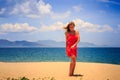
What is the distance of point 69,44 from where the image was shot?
6.11 meters

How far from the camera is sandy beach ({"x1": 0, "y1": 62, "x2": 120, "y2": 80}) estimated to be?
20.1 ft

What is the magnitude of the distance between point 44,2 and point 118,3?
5.22 ft

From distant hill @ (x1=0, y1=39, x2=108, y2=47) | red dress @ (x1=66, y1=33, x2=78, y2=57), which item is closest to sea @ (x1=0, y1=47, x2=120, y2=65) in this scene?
distant hill @ (x1=0, y1=39, x2=108, y2=47)

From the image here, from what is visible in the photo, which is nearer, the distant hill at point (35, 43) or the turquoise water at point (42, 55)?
the distant hill at point (35, 43)

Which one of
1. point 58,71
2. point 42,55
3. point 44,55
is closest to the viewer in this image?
point 58,71

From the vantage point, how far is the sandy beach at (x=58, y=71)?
6.13 meters

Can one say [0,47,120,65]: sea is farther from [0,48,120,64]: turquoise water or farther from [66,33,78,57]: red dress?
[66,33,78,57]: red dress

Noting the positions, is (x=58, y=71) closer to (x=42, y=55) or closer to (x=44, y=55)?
(x=42, y=55)

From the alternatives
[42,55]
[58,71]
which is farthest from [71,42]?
[42,55]

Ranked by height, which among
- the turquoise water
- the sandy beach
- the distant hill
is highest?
the distant hill

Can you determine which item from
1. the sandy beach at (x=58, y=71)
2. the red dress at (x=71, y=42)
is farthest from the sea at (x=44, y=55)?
the red dress at (x=71, y=42)

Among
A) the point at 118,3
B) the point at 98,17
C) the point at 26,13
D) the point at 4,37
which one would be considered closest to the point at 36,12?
the point at 26,13

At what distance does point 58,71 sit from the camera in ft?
21.1

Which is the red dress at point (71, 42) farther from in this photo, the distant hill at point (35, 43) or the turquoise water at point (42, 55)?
the turquoise water at point (42, 55)
